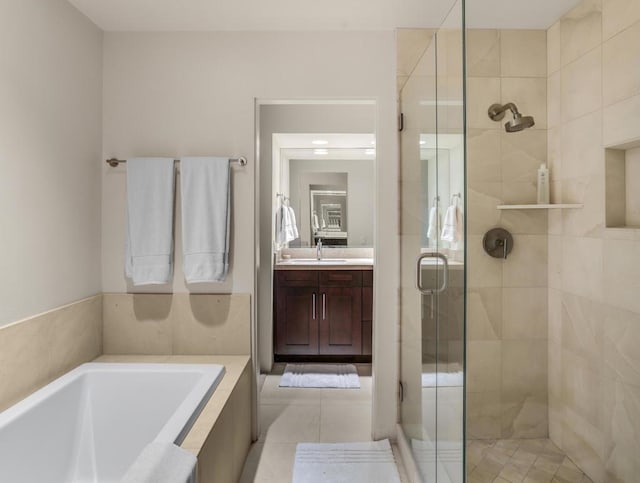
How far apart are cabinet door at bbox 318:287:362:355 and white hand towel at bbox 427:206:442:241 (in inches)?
68.1

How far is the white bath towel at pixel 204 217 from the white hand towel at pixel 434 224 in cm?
112

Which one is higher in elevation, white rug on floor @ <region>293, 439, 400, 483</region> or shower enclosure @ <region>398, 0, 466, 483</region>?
shower enclosure @ <region>398, 0, 466, 483</region>

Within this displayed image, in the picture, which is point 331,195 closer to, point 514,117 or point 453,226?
point 514,117

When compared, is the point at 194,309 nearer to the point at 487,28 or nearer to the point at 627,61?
the point at 487,28

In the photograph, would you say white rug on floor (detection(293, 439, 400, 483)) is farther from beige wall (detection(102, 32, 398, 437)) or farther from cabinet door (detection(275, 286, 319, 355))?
cabinet door (detection(275, 286, 319, 355))

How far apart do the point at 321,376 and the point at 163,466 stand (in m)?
2.10

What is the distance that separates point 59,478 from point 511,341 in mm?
2308

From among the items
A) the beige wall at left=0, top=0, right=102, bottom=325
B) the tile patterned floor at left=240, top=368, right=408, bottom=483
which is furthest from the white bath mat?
the beige wall at left=0, top=0, right=102, bottom=325

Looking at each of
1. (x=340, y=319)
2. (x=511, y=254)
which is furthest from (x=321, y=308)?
(x=511, y=254)

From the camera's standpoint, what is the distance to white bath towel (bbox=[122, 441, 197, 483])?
1087mm

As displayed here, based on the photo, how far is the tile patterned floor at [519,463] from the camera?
191cm

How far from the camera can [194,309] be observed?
7.35 ft

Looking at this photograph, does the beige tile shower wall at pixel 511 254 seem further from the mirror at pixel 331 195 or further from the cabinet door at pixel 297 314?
the mirror at pixel 331 195

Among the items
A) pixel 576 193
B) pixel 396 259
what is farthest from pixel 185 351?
pixel 576 193
